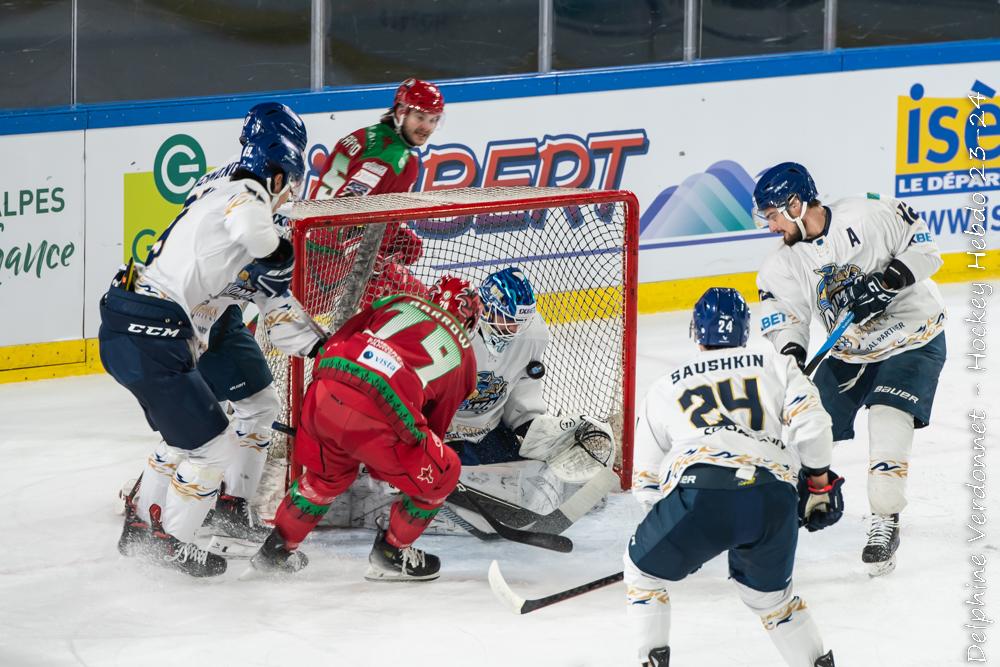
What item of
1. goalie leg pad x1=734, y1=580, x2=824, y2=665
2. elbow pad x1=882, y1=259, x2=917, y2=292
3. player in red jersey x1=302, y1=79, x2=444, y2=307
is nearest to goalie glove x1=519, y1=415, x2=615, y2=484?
player in red jersey x1=302, y1=79, x2=444, y2=307

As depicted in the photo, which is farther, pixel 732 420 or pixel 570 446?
pixel 570 446

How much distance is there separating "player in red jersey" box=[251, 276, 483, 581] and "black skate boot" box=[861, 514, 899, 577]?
1167mm

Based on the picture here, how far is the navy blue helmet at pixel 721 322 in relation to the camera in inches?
135

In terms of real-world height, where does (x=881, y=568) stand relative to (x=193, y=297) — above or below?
below

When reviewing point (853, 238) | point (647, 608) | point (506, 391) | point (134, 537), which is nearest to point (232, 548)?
point (134, 537)

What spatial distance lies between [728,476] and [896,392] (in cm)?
120

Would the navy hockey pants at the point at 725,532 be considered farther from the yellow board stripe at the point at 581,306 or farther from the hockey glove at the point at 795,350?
the yellow board stripe at the point at 581,306

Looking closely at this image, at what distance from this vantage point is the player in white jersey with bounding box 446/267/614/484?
439 centimetres

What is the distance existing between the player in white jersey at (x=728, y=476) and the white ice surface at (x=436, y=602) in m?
0.40

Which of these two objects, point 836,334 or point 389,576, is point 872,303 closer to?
point 836,334

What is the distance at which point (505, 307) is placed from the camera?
430cm

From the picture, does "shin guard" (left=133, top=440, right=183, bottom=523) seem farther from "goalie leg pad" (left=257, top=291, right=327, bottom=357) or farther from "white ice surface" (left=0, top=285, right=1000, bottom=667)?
"goalie leg pad" (left=257, top=291, right=327, bottom=357)

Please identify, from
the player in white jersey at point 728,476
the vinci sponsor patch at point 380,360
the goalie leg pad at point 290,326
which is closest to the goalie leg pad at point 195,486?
the goalie leg pad at point 290,326

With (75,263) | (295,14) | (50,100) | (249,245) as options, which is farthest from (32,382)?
(249,245)
